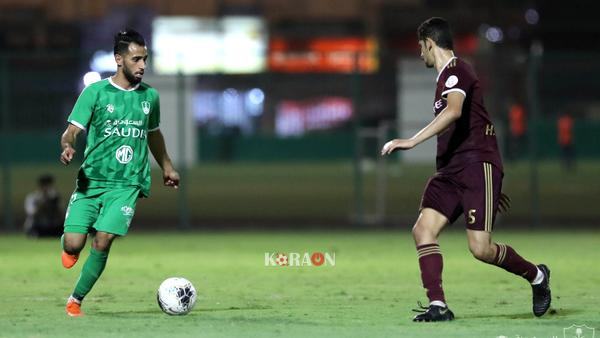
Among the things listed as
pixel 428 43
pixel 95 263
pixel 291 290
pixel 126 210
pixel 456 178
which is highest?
pixel 428 43

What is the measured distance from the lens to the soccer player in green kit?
931 cm

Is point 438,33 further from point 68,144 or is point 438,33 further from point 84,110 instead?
point 68,144

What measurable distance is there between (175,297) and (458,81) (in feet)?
8.73

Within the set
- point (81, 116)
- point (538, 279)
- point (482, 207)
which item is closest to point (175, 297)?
point (81, 116)

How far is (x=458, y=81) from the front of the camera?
8.84 m

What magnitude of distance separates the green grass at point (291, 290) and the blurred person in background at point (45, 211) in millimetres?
350

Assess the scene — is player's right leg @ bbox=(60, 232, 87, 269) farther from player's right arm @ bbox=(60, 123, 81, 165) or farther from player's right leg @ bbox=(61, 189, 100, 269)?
player's right arm @ bbox=(60, 123, 81, 165)

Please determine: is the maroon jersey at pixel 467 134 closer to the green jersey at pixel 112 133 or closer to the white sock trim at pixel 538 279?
the white sock trim at pixel 538 279

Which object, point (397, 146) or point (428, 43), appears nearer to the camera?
point (397, 146)

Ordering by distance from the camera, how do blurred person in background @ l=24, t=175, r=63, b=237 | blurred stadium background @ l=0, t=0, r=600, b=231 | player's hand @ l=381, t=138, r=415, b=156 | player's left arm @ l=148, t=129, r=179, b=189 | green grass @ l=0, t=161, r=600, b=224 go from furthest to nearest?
1. green grass @ l=0, t=161, r=600, b=224
2. blurred stadium background @ l=0, t=0, r=600, b=231
3. blurred person in background @ l=24, t=175, r=63, b=237
4. player's left arm @ l=148, t=129, r=179, b=189
5. player's hand @ l=381, t=138, r=415, b=156

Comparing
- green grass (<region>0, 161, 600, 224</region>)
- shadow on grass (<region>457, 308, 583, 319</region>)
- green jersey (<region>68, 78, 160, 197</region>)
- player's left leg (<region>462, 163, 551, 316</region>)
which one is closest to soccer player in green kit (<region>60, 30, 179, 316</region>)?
green jersey (<region>68, 78, 160, 197</region>)

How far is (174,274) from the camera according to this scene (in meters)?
13.2

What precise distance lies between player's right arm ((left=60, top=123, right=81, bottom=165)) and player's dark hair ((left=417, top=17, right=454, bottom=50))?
8.75 feet

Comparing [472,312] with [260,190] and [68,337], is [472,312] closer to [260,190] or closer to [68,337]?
[68,337]
